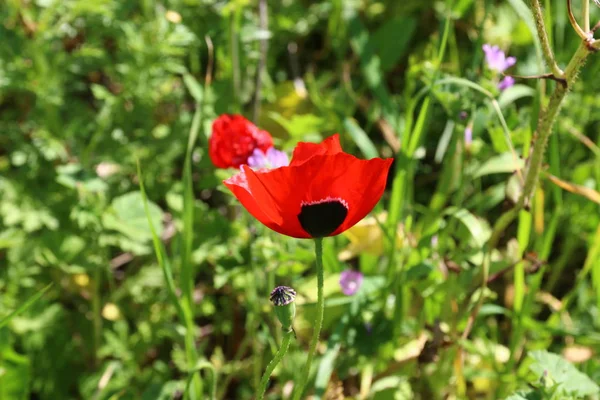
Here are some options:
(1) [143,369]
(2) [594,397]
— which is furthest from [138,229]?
(2) [594,397]

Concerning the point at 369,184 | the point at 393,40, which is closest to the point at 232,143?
the point at 369,184

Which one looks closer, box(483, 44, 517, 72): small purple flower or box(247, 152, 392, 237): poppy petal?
box(247, 152, 392, 237): poppy petal

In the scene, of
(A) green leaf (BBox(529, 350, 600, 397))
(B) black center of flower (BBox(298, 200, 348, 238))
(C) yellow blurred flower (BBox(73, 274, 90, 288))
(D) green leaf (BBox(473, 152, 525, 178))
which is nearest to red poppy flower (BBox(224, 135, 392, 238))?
(B) black center of flower (BBox(298, 200, 348, 238))

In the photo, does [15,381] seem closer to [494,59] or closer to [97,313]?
[97,313]

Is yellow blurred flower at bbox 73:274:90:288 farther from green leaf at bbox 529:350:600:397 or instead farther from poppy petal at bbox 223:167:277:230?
green leaf at bbox 529:350:600:397

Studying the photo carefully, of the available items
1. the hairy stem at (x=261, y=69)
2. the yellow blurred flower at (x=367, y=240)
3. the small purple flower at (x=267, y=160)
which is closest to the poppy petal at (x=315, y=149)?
the small purple flower at (x=267, y=160)

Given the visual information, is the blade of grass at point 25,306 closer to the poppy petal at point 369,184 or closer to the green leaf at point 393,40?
the poppy petal at point 369,184
